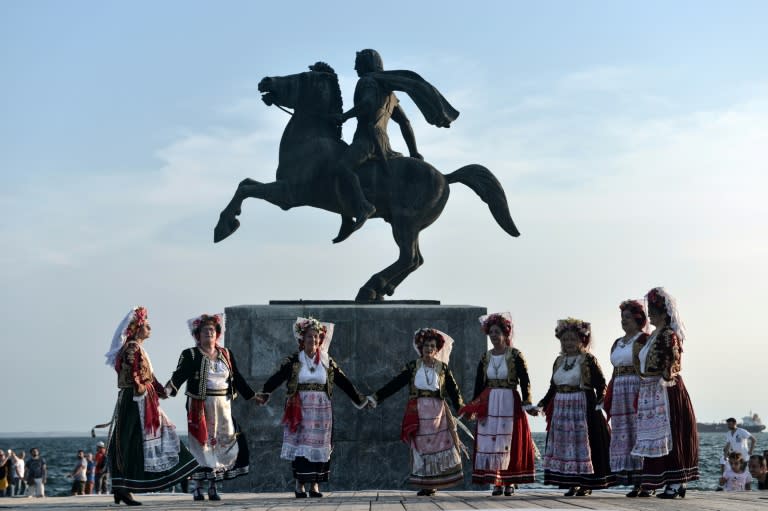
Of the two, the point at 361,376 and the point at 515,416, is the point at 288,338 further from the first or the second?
the point at 515,416

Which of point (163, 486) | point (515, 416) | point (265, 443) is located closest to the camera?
point (163, 486)

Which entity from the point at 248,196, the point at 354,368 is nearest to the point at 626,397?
the point at 354,368

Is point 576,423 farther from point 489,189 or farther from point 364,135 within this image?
point 364,135

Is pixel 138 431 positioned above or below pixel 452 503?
above

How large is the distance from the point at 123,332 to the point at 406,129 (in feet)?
17.0

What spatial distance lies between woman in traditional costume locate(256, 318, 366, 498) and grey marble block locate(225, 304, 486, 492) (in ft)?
5.09

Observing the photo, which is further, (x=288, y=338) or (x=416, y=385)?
(x=288, y=338)

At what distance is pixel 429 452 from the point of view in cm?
1070

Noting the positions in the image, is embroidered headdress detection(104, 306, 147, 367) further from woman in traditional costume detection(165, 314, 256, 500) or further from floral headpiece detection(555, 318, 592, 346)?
floral headpiece detection(555, 318, 592, 346)

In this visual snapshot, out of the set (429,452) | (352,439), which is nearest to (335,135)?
(352,439)

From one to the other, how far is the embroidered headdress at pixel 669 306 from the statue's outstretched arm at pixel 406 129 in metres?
4.56

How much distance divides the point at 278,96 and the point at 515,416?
5.16 m

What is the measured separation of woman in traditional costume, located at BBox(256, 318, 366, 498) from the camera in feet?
34.0

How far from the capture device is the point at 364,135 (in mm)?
13547
